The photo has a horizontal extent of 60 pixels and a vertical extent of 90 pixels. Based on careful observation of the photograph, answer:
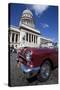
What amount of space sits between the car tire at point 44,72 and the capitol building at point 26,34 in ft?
0.52

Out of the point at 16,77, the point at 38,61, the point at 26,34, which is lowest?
the point at 16,77

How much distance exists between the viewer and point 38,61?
1.86m

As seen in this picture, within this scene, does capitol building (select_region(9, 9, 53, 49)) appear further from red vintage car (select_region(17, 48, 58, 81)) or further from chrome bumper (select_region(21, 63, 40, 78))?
chrome bumper (select_region(21, 63, 40, 78))

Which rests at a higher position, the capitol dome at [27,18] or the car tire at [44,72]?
the capitol dome at [27,18]

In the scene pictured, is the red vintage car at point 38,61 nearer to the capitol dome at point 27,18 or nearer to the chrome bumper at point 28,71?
the chrome bumper at point 28,71

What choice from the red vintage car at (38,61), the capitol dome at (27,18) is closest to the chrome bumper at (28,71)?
the red vintage car at (38,61)

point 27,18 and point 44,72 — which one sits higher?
point 27,18

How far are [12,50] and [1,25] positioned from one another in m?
0.21

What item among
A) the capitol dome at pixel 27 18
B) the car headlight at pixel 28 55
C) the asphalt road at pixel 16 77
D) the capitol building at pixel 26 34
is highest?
the capitol dome at pixel 27 18

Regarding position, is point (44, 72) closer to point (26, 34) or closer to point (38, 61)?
point (38, 61)

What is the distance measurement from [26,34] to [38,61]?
24cm

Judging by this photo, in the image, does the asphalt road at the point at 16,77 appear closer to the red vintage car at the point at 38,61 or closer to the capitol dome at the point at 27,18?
the red vintage car at the point at 38,61

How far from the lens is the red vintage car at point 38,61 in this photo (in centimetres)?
181

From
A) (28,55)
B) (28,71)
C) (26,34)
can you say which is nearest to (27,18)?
(26,34)
